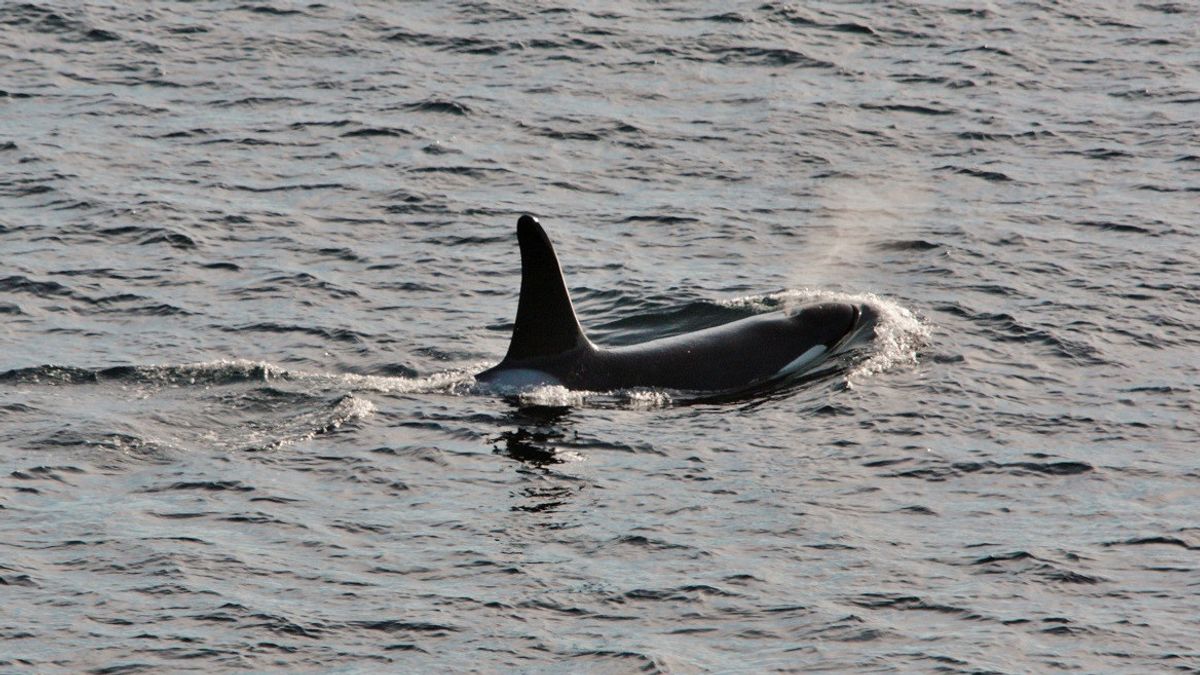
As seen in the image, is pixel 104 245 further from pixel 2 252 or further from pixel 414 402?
pixel 414 402

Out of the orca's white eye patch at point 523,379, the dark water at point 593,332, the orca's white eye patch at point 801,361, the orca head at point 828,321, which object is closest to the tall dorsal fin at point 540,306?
the orca's white eye patch at point 523,379

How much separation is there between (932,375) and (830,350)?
134 centimetres

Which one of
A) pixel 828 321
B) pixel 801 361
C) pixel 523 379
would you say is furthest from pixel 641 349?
pixel 828 321

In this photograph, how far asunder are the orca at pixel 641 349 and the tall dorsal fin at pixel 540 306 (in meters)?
0.01

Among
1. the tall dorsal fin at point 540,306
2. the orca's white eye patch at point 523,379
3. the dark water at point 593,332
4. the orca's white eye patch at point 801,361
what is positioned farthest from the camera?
the orca's white eye patch at point 801,361

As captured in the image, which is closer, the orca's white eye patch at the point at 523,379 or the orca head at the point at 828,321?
the orca's white eye patch at the point at 523,379

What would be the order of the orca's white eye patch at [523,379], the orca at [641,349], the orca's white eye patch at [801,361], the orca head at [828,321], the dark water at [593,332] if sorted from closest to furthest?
the dark water at [593,332], the orca at [641,349], the orca's white eye patch at [523,379], the orca's white eye patch at [801,361], the orca head at [828,321]

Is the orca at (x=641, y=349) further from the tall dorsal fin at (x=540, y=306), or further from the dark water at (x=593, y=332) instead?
the dark water at (x=593, y=332)

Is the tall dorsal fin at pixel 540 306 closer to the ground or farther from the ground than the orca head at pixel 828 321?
farther from the ground

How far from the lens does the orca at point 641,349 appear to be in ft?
70.6

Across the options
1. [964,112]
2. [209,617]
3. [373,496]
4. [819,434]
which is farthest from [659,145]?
[209,617]

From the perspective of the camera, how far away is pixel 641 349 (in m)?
23.0

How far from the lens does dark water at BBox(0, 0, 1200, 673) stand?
16.7 meters

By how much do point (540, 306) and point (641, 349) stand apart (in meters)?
A: 1.80
